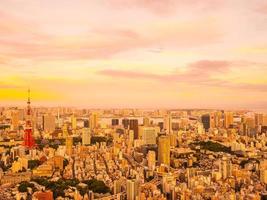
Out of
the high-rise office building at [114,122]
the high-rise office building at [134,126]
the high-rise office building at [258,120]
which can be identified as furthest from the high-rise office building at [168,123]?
the high-rise office building at [258,120]

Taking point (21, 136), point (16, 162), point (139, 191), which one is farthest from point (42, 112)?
point (139, 191)

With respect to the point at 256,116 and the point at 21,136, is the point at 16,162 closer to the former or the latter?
the point at 21,136

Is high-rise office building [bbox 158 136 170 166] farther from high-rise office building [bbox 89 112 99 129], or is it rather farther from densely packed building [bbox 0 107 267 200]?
high-rise office building [bbox 89 112 99 129]

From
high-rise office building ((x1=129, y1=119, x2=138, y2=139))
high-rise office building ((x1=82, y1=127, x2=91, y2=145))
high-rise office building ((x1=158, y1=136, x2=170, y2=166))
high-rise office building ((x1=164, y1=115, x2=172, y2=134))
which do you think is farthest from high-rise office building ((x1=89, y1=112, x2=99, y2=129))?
high-rise office building ((x1=158, y1=136, x2=170, y2=166))

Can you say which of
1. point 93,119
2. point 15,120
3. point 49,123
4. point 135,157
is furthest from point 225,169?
point 93,119

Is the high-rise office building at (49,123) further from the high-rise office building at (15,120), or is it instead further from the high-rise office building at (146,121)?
the high-rise office building at (146,121)
